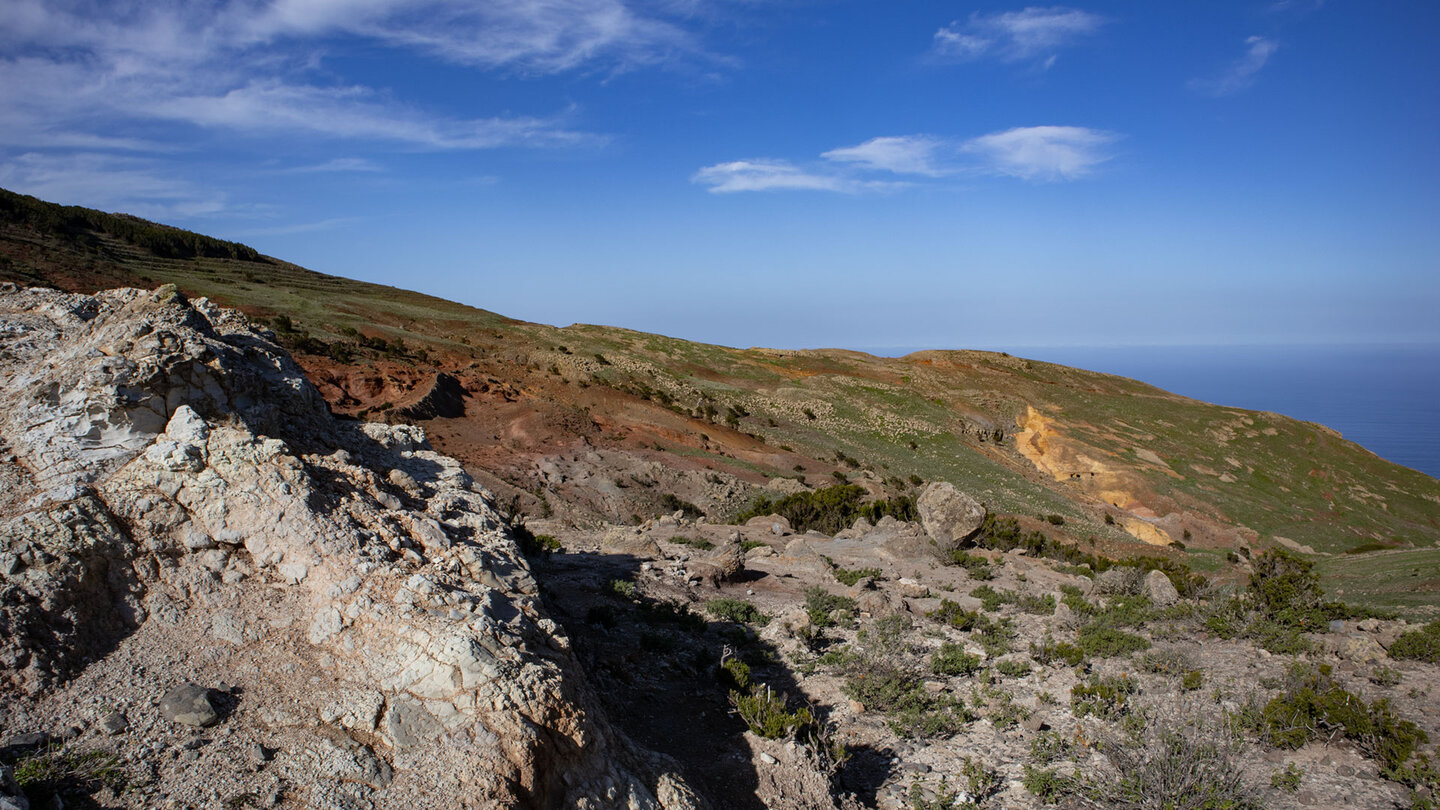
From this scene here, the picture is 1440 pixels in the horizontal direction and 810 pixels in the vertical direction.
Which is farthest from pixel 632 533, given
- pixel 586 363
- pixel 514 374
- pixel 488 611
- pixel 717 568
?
pixel 586 363

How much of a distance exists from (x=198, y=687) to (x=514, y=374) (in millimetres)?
33060

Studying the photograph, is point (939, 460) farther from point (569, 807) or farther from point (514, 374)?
point (569, 807)

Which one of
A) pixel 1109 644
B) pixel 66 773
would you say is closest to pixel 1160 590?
pixel 1109 644

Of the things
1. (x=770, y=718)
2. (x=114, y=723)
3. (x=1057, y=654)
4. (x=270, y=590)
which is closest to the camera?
(x=114, y=723)

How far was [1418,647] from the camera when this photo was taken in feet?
32.6

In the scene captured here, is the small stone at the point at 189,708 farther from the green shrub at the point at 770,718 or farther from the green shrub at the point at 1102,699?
the green shrub at the point at 1102,699

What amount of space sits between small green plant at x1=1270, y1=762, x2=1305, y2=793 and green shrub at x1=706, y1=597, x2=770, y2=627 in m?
6.69

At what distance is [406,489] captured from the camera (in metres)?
6.85

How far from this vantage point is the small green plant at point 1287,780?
7.05m

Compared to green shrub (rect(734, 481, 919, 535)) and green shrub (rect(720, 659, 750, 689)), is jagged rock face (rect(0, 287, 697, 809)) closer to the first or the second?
green shrub (rect(720, 659, 750, 689))

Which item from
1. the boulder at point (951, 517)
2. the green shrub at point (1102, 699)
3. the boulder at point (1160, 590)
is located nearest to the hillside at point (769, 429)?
the boulder at point (1160, 590)

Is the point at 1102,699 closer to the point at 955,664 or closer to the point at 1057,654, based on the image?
the point at 1057,654

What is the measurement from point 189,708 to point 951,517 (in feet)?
58.9

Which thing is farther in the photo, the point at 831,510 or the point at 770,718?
the point at 831,510
